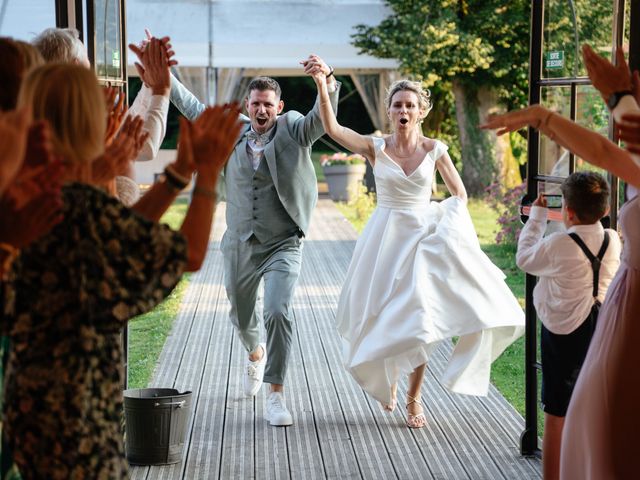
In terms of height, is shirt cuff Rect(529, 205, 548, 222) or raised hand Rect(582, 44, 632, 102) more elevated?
raised hand Rect(582, 44, 632, 102)

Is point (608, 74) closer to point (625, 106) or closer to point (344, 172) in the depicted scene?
point (625, 106)

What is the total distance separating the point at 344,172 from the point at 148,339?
13753 millimetres

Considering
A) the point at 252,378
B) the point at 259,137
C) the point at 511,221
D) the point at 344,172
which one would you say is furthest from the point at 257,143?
the point at 344,172

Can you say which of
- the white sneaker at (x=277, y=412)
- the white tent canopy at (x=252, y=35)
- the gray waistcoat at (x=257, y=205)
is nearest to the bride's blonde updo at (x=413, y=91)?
the gray waistcoat at (x=257, y=205)

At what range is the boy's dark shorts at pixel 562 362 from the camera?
477cm

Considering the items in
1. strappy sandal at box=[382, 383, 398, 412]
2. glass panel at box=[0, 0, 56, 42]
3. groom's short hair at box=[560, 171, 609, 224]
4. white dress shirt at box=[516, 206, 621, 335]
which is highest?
glass panel at box=[0, 0, 56, 42]

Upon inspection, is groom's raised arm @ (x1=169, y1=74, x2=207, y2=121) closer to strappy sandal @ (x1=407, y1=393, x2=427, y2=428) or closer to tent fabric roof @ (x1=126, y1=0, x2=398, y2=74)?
strappy sandal @ (x1=407, y1=393, x2=427, y2=428)

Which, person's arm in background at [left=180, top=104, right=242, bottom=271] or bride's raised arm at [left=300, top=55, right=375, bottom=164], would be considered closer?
person's arm in background at [left=180, top=104, right=242, bottom=271]

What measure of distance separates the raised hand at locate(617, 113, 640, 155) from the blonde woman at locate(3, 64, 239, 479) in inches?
56.5

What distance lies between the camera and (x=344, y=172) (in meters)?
23.2

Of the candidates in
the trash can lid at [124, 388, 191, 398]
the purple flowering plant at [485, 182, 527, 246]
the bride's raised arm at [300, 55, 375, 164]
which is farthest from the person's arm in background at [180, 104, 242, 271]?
the purple flowering plant at [485, 182, 527, 246]

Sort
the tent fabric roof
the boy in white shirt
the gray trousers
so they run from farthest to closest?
the tent fabric roof
the gray trousers
the boy in white shirt

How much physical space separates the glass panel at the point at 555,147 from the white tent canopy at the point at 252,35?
17472 mm

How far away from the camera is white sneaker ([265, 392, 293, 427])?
6.60 metres
